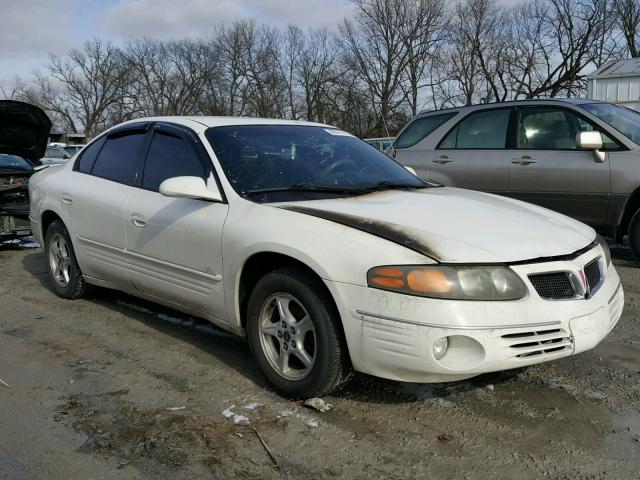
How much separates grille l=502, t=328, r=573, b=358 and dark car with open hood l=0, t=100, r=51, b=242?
6.66 meters

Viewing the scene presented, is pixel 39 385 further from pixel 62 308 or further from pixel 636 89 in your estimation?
pixel 636 89

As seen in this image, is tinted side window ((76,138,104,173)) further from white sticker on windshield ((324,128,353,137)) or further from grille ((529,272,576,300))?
grille ((529,272,576,300))

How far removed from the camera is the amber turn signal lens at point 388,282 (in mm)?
2857

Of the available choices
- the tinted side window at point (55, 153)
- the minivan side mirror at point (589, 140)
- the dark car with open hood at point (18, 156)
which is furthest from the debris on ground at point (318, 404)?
the tinted side window at point (55, 153)

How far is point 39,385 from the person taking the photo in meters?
3.58

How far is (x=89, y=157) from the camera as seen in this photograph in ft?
17.1

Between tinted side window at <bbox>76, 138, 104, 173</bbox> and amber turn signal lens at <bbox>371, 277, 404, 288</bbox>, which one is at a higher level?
tinted side window at <bbox>76, 138, 104, 173</bbox>

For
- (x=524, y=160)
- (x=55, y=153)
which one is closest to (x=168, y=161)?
(x=524, y=160)

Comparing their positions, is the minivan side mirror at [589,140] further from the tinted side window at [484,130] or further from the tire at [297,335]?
the tire at [297,335]

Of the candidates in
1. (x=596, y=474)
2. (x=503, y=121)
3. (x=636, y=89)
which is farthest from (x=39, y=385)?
(x=636, y=89)

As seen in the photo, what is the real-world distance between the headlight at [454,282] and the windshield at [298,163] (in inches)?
40.7

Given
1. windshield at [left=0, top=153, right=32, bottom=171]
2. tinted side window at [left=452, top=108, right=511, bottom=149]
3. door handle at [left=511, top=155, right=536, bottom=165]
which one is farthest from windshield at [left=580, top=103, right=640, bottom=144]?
windshield at [left=0, top=153, right=32, bottom=171]

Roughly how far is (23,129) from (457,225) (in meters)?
7.17

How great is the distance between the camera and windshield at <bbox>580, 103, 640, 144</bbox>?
653cm
